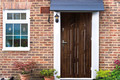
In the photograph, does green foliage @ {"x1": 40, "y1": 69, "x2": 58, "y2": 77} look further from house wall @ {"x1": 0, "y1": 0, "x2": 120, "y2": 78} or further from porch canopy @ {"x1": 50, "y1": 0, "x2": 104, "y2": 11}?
porch canopy @ {"x1": 50, "y1": 0, "x2": 104, "y2": 11}

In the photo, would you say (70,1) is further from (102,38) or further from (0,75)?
(0,75)

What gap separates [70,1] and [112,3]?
65.2 inches

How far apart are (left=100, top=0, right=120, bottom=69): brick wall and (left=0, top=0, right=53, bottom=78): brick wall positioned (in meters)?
2.02

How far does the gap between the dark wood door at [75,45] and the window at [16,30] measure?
1.43 metres

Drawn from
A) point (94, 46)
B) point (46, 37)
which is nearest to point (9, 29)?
point (46, 37)

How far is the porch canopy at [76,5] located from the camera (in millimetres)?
6386

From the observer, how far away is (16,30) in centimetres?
691

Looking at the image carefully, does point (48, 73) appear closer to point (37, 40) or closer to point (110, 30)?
point (37, 40)

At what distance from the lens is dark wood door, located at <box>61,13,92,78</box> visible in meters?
7.05

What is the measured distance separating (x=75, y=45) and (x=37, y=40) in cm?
154

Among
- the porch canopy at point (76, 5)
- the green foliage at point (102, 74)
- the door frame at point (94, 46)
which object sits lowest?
the green foliage at point (102, 74)

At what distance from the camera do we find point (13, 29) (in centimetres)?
690

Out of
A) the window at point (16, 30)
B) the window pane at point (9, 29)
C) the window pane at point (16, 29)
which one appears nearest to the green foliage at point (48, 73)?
the window at point (16, 30)

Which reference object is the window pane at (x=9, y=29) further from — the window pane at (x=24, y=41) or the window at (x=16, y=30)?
the window pane at (x=24, y=41)
